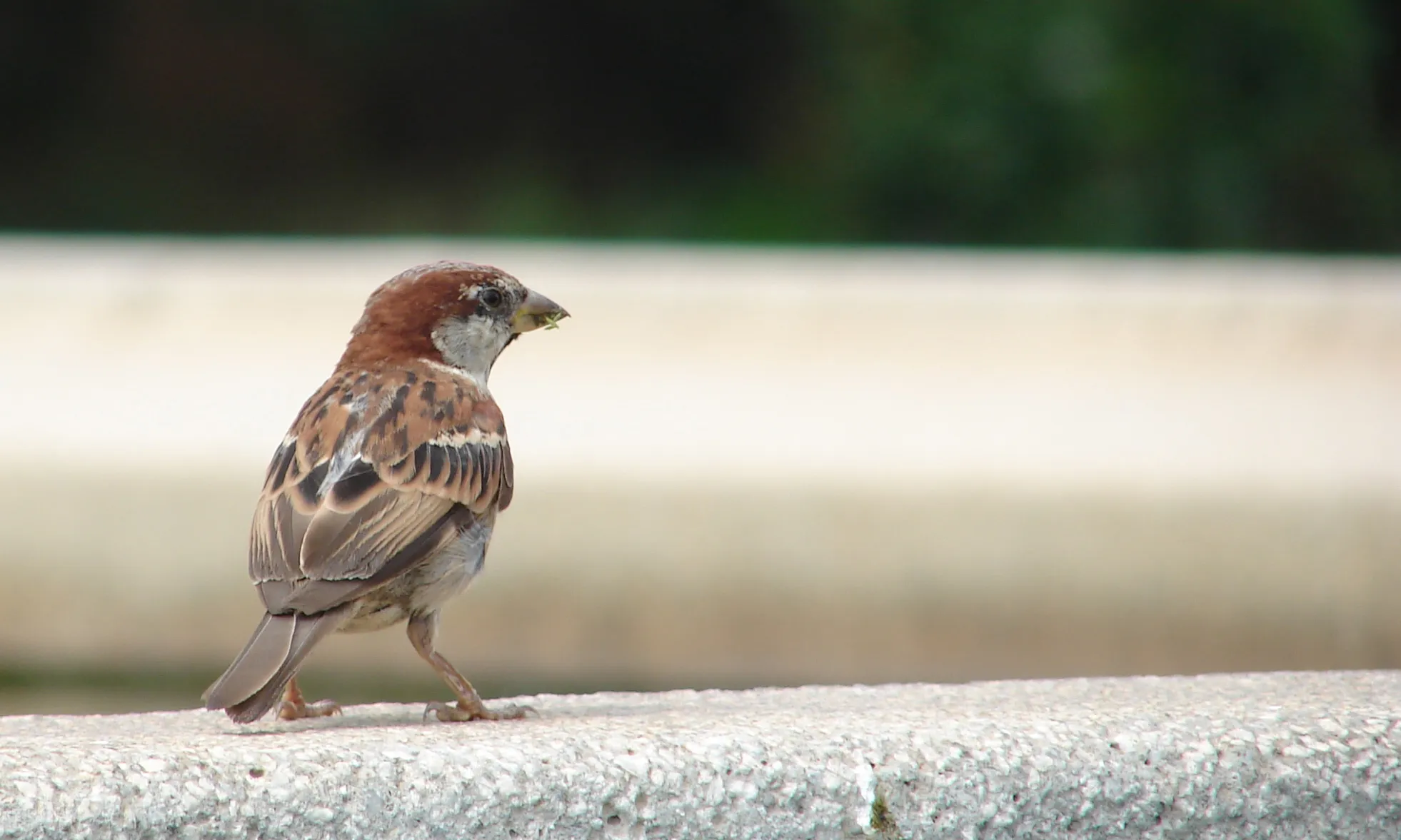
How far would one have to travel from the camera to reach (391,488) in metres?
2.58

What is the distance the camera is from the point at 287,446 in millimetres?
2693

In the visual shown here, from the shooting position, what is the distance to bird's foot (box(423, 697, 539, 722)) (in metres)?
2.57

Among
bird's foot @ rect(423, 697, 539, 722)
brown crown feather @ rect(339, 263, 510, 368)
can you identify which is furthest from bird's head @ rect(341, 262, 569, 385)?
bird's foot @ rect(423, 697, 539, 722)

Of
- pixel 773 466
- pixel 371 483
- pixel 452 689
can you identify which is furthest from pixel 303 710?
pixel 773 466

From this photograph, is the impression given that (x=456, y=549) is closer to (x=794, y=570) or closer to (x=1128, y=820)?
(x=1128, y=820)

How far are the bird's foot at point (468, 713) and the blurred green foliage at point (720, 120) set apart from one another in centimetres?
857

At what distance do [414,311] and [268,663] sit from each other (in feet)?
2.72

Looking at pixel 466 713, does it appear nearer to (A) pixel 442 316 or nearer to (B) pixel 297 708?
(B) pixel 297 708

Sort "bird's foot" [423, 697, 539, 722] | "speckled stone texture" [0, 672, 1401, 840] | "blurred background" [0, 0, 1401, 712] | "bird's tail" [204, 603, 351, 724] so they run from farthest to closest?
"blurred background" [0, 0, 1401, 712] → "bird's foot" [423, 697, 539, 722] → "bird's tail" [204, 603, 351, 724] → "speckled stone texture" [0, 672, 1401, 840]

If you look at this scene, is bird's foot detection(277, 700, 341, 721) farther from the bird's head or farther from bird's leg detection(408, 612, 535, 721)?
the bird's head

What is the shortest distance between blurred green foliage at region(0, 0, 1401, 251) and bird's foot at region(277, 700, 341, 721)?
8.57 metres

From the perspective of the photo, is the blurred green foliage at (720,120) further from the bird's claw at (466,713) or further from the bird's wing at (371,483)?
the bird's claw at (466,713)

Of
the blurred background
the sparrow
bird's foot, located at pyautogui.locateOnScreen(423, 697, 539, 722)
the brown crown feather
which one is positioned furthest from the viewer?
the blurred background

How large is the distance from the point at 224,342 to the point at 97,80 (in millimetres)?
9839
